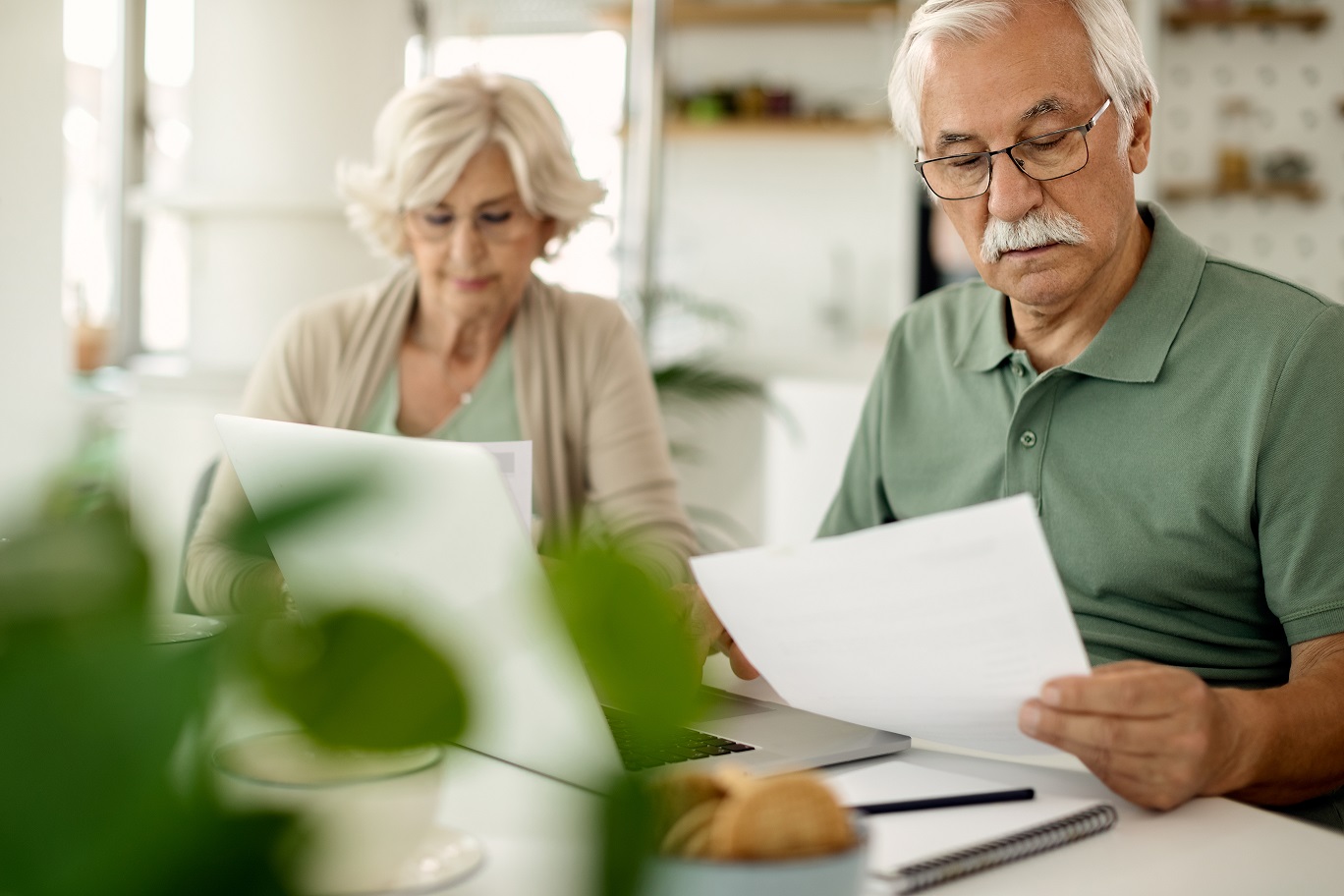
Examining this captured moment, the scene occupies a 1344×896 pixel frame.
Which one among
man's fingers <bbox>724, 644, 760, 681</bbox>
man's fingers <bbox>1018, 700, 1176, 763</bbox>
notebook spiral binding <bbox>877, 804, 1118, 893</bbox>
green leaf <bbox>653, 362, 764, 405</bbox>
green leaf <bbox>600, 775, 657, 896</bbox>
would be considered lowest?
green leaf <bbox>653, 362, 764, 405</bbox>

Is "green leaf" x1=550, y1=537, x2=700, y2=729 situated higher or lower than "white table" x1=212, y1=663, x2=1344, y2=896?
higher

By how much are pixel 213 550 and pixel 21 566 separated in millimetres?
30

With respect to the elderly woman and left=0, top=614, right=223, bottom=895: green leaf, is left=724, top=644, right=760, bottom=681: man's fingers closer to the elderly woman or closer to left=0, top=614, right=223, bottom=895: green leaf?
the elderly woman

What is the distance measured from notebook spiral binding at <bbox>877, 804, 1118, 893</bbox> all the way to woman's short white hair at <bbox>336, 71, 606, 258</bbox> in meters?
1.33

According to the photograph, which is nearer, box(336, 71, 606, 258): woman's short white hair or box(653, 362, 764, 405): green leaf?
box(336, 71, 606, 258): woman's short white hair

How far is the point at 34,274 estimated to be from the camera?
9.82ft

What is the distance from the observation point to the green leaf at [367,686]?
0.21 metres

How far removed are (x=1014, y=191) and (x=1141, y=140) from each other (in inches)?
7.5

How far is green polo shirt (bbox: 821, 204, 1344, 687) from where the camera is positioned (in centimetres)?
110

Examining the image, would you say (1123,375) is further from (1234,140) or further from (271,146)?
(1234,140)

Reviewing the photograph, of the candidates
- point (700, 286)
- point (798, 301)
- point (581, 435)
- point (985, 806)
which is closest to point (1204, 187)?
point (798, 301)

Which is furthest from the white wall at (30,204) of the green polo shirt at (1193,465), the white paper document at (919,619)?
the white paper document at (919,619)

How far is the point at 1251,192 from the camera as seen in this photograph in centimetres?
501

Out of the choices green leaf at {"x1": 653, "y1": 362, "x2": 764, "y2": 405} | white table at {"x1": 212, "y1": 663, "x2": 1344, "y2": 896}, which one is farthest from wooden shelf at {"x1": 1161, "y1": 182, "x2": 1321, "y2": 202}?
white table at {"x1": 212, "y1": 663, "x2": 1344, "y2": 896}
